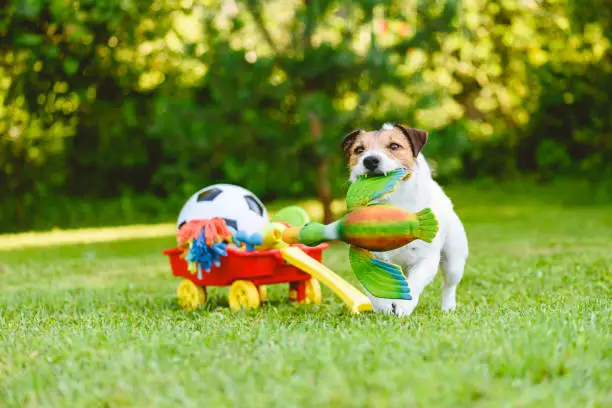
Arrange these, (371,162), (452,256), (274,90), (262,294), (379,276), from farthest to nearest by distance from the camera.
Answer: (274,90) → (262,294) → (452,256) → (371,162) → (379,276)

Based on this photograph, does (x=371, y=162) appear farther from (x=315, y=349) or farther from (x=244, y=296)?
(x=244, y=296)

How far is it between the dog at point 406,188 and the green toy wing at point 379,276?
18cm

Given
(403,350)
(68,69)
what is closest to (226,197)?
(403,350)

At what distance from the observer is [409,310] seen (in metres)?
3.89

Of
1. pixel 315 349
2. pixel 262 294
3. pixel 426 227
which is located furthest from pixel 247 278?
pixel 315 349

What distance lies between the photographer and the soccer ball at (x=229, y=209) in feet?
16.1

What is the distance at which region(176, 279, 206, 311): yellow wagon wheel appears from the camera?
488 centimetres

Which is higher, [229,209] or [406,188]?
[406,188]

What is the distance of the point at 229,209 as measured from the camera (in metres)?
4.93

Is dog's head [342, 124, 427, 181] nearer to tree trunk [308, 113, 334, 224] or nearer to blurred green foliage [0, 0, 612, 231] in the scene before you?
blurred green foliage [0, 0, 612, 231]

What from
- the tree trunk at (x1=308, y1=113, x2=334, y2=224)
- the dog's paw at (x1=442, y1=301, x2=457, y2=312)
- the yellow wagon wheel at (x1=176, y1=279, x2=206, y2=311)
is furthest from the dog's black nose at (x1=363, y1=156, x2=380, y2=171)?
the tree trunk at (x1=308, y1=113, x2=334, y2=224)

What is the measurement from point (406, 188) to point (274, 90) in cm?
552

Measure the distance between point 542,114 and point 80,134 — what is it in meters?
9.39

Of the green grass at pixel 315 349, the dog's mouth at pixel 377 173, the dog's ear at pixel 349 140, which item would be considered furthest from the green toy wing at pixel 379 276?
the dog's ear at pixel 349 140
